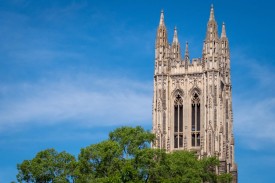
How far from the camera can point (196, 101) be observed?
110 meters

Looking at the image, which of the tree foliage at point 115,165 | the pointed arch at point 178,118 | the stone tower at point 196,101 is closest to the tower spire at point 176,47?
the stone tower at point 196,101

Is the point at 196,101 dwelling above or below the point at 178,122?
above

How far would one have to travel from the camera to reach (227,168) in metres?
106

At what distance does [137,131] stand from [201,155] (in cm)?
2867

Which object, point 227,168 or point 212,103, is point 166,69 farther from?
point 227,168

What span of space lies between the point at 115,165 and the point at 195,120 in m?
35.9

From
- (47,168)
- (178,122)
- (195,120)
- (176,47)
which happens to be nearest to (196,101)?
(195,120)

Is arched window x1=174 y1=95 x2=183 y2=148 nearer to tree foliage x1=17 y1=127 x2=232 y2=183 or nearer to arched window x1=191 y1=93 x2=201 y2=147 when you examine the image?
arched window x1=191 y1=93 x2=201 y2=147

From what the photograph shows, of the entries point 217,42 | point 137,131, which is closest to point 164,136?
point 217,42

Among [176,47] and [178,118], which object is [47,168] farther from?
[176,47]

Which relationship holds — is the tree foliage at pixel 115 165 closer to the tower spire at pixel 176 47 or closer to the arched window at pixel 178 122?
the arched window at pixel 178 122

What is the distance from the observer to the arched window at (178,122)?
10919 centimetres

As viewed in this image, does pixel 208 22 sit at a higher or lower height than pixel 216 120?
higher

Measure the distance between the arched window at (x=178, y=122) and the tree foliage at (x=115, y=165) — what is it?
29202 millimetres
